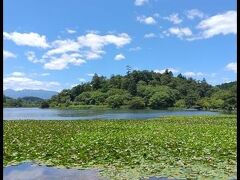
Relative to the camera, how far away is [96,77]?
129 m

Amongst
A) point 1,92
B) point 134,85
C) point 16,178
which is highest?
point 134,85

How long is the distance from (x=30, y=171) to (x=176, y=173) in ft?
12.9

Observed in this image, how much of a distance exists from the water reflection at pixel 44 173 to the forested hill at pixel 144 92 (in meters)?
78.9

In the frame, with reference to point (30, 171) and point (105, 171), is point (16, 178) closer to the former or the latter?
point (30, 171)

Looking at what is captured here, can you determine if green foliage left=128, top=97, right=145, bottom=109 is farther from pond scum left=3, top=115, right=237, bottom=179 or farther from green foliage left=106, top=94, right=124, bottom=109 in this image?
pond scum left=3, top=115, right=237, bottom=179

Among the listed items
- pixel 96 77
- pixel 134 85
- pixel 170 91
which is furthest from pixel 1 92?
pixel 96 77

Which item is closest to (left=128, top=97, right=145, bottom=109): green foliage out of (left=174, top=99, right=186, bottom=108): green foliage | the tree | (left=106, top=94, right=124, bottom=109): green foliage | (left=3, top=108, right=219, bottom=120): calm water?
the tree

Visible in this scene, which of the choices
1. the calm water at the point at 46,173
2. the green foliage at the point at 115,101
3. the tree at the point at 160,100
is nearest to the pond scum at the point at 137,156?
the calm water at the point at 46,173

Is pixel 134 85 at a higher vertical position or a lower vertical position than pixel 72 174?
higher

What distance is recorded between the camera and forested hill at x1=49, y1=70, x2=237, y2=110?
105 meters

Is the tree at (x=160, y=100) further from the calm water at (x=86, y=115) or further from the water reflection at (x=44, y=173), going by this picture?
the water reflection at (x=44, y=173)

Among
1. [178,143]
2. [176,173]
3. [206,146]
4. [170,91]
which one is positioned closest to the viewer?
[176,173]

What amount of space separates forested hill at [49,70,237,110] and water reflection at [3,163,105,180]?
259 feet

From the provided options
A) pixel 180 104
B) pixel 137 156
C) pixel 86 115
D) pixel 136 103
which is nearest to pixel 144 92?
pixel 136 103
